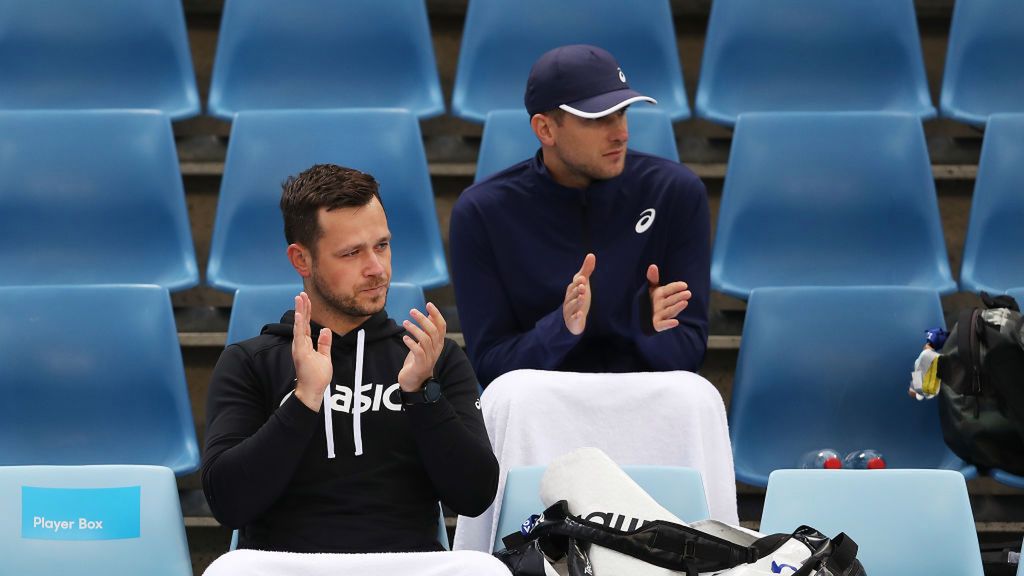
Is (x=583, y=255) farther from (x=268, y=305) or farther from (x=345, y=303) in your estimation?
(x=345, y=303)

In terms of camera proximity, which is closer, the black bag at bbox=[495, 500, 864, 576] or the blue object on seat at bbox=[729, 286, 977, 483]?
the black bag at bbox=[495, 500, 864, 576]

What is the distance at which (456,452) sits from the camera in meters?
2.03

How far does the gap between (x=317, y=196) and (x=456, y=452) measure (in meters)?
0.45

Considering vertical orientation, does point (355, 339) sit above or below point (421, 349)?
below

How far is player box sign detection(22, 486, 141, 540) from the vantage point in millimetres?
2023

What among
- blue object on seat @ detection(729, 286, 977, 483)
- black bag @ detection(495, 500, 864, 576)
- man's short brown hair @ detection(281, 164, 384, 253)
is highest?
man's short brown hair @ detection(281, 164, 384, 253)

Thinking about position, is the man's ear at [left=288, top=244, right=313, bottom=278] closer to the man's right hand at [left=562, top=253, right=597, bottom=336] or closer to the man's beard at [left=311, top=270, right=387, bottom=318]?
the man's beard at [left=311, top=270, right=387, bottom=318]

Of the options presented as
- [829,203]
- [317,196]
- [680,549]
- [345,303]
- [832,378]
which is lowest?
[832,378]

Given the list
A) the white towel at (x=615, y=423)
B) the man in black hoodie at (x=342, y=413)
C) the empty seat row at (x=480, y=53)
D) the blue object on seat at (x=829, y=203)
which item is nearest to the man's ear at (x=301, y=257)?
the man in black hoodie at (x=342, y=413)

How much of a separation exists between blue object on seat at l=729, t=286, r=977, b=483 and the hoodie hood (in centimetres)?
96

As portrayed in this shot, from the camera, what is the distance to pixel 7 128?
11.0 feet

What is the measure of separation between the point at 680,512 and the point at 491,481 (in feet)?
0.92

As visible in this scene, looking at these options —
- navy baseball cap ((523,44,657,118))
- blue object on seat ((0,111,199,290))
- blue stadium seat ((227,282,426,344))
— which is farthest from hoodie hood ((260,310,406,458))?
blue object on seat ((0,111,199,290))

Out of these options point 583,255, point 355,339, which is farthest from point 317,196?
point 583,255
